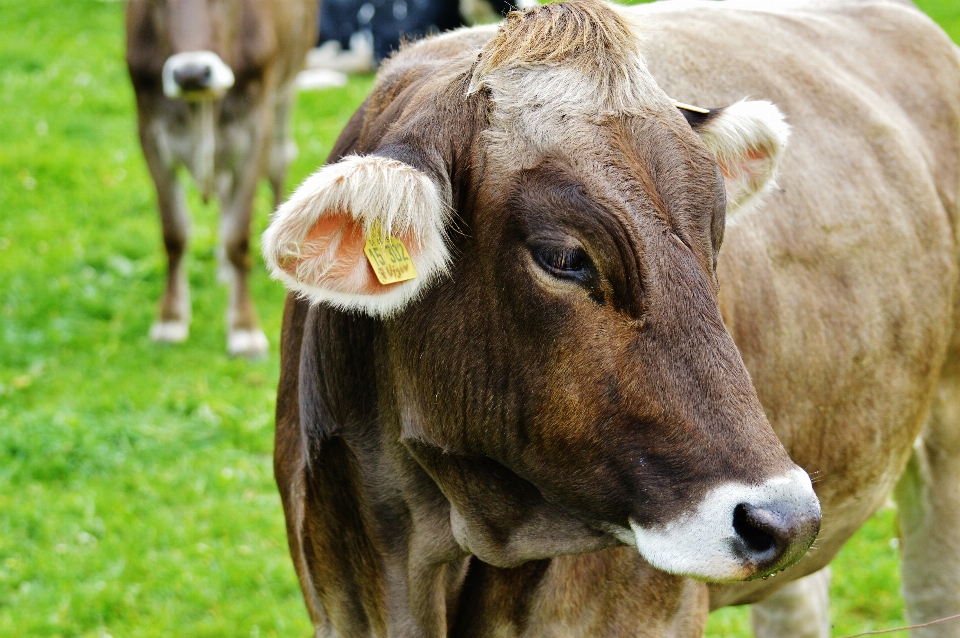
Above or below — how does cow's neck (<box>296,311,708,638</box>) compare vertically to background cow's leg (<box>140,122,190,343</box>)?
above

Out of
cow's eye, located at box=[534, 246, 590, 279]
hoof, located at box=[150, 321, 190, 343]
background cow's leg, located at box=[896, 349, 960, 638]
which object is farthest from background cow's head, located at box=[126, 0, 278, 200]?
cow's eye, located at box=[534, 246, 590, 279]

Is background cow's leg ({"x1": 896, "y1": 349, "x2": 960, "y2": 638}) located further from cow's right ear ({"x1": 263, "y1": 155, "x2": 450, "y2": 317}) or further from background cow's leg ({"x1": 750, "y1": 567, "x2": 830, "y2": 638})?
cow's right ear ({"x1": 263, "y1": 155, "x2": 450, "y2": 317})

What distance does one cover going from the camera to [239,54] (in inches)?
309

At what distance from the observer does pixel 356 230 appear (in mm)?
2402

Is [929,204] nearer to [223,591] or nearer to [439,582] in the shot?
[439,582]

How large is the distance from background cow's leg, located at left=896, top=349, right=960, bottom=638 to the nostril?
2202 millimetres

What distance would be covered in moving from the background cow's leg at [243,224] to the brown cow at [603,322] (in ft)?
14.5

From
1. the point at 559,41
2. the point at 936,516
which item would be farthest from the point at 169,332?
the point at 559,41

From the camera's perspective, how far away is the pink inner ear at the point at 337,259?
93.7 inches

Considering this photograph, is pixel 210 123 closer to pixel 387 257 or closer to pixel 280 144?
pixel 280 144

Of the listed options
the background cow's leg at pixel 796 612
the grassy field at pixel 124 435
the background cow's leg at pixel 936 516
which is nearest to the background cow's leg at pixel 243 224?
the grassy field at pixel 124 435

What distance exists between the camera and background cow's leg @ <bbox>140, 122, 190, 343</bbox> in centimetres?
782

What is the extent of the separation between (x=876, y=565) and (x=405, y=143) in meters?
3.90

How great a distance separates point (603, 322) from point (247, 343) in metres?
5.72
